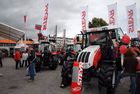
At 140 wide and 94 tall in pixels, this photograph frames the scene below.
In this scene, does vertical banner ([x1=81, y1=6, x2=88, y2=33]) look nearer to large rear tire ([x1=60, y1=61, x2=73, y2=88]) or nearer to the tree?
the tree

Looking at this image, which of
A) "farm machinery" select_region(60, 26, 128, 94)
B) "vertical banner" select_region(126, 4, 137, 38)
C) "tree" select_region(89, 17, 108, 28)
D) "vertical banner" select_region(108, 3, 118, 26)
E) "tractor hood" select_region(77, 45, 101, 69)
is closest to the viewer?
"farm machinery" select_region(60, 26, 128, 94)

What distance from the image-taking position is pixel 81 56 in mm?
4570

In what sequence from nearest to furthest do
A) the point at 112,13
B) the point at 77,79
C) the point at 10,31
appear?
the point at 77,79, the point at 112,13, the point at 10,31

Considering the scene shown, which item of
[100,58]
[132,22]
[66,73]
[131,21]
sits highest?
[131,21]

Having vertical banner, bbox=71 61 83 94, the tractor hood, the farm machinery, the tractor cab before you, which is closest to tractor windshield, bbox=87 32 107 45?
the farm machinery

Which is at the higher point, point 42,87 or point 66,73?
point 66,73

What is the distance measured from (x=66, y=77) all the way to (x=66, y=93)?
803 mm

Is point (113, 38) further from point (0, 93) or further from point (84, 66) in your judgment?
point (0, 93)

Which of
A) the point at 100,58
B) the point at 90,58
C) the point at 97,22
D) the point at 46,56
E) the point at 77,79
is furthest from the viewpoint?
the point at 97,22

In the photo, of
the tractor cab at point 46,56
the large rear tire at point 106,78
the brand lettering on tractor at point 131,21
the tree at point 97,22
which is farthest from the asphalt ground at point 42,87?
the tree at point 97,22

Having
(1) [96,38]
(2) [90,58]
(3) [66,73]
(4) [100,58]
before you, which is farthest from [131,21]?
(3) [66,73]

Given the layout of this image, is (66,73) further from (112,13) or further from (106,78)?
(112,13)

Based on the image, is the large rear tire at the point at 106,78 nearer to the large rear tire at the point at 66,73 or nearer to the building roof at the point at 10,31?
the large rear tire at the point at 66,73

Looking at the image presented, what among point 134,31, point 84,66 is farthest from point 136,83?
point 134,31
